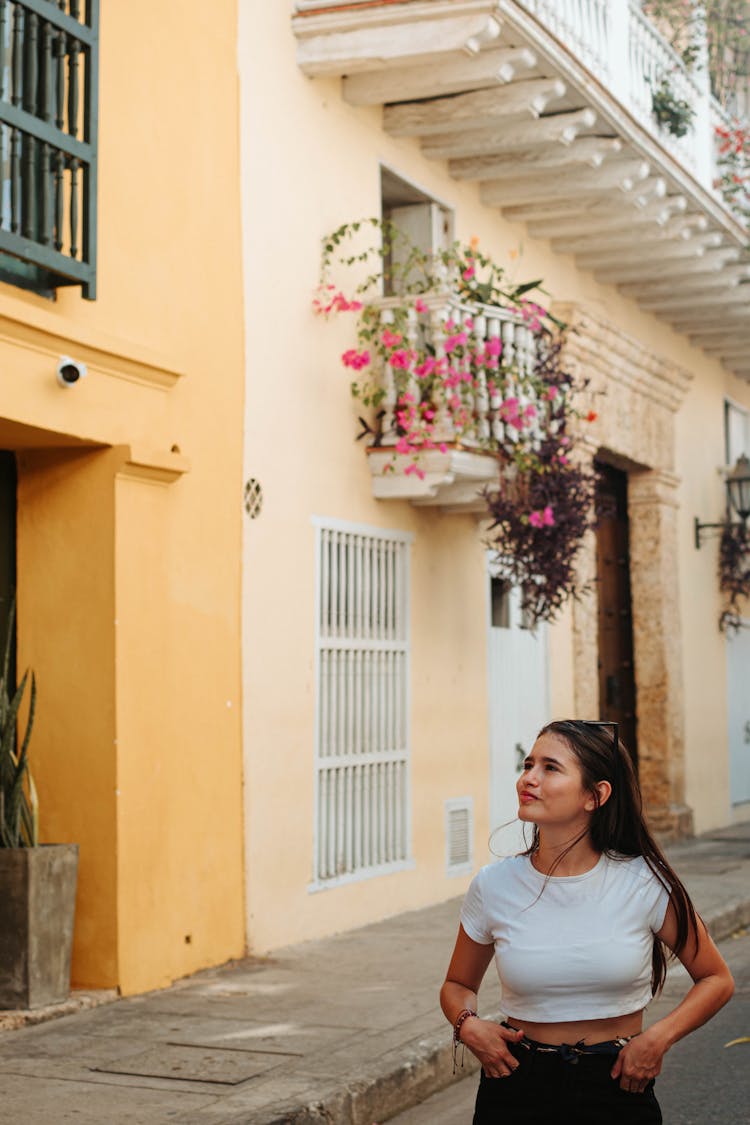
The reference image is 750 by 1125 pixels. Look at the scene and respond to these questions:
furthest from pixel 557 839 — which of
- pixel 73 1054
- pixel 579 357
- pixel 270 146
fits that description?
pixel 579 357

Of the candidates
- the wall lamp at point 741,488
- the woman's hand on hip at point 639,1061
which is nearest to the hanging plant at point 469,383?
the wall lamp at point 741,488

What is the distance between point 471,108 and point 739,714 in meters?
9.15

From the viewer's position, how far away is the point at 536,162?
11.4m

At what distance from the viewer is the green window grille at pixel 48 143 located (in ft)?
22.9

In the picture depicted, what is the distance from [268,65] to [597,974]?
23.9 ft

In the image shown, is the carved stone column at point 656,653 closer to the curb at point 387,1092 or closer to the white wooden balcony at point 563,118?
the white wooden balcony at point 563,118

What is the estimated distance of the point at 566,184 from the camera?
1180cm

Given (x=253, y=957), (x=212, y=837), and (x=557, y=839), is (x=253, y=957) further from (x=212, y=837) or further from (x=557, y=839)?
(x=557, y=839)

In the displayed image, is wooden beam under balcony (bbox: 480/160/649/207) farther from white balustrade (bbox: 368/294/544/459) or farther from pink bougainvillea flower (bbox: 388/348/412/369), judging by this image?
pink bougainvillea flower (bbox: 388/348/412/369)

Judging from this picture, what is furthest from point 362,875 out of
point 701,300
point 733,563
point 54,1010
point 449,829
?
point 733,563

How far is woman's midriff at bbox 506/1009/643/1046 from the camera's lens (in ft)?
9.80

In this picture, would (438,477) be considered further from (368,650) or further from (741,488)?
(741,488)

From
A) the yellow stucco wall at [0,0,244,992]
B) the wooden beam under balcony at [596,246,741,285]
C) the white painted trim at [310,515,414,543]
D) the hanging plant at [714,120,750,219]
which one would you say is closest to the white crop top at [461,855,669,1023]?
the yellow stucco wall at [0,0,244,992]

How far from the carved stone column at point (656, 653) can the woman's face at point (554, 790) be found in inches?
477
